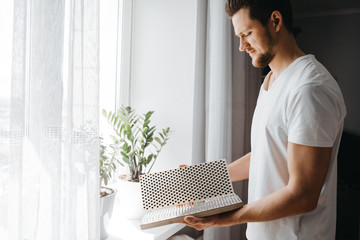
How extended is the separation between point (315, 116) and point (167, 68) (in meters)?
1.02

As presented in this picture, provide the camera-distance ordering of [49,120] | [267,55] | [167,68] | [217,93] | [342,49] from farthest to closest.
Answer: [342,49], [167,68], [217,93], [267,55], [49,120]

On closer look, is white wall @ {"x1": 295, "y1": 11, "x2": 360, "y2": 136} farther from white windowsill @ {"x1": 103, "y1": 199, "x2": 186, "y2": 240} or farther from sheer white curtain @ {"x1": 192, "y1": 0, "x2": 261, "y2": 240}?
white windowsill @ {"x1": 103, "y1": 199, "x2": 186, "y2": 240}

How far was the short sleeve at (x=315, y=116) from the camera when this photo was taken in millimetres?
747

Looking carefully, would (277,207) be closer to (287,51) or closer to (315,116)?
(315,116)

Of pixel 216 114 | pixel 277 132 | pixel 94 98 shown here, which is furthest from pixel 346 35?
pixel 94 98

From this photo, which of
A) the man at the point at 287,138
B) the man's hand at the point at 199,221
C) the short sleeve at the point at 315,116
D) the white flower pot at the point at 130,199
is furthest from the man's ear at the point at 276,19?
the white flower pot at the point at 130,199

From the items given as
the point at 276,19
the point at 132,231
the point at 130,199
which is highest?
the point at 276,19

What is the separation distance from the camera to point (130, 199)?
1412 millimetres

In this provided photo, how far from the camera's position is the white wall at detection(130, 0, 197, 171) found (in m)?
1.59

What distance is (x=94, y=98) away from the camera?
982mm

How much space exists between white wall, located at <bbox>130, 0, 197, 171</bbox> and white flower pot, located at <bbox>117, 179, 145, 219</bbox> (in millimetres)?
294

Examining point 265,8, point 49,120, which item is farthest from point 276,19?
point 49,120

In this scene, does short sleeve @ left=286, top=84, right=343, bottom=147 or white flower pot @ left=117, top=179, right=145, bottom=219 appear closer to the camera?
short sleeve @ left=286, top=84, right=343, bottom=147

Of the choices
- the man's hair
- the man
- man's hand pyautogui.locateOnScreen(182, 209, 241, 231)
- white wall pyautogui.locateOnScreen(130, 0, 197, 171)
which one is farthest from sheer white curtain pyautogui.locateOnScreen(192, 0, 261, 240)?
man's hand pyautogui.locateOnScreen(182, 209, 241, 231)
